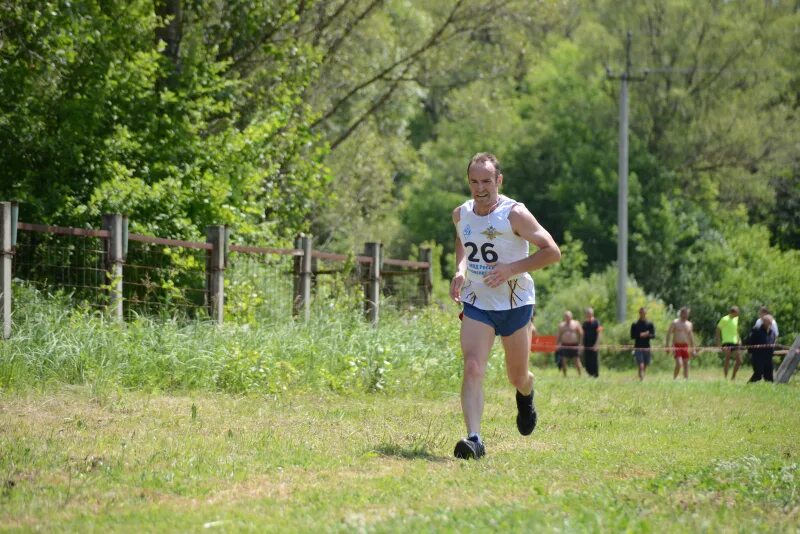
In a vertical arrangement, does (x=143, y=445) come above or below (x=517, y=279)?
below

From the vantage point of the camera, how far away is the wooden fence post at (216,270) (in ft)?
48.2

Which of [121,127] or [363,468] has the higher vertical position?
[121,127]

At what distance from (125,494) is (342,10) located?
68.3ft

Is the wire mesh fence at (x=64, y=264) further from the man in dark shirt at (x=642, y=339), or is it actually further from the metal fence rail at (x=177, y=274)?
the man in dark shirt at (x=642, y=339)

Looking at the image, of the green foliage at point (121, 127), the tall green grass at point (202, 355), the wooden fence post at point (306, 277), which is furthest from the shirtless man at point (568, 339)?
the tall green grass at point (202, 355)

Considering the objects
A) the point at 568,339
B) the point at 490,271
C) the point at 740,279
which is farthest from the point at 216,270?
the point at 740,279

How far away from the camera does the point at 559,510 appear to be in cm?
611

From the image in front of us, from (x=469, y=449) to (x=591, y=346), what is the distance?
19.2 m

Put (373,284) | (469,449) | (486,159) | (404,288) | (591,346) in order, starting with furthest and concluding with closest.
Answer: (591,346)
(404,288)
(373,284)
(486,159)
(469,449)

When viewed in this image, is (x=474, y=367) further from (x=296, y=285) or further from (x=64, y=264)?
(x=296, y=285)

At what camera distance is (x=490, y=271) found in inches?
335

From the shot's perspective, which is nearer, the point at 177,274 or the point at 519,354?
the point at 519,354

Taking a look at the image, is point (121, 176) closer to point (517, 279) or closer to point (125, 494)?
point (517, 279)

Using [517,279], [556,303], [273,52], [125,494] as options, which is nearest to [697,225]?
[556,303]
